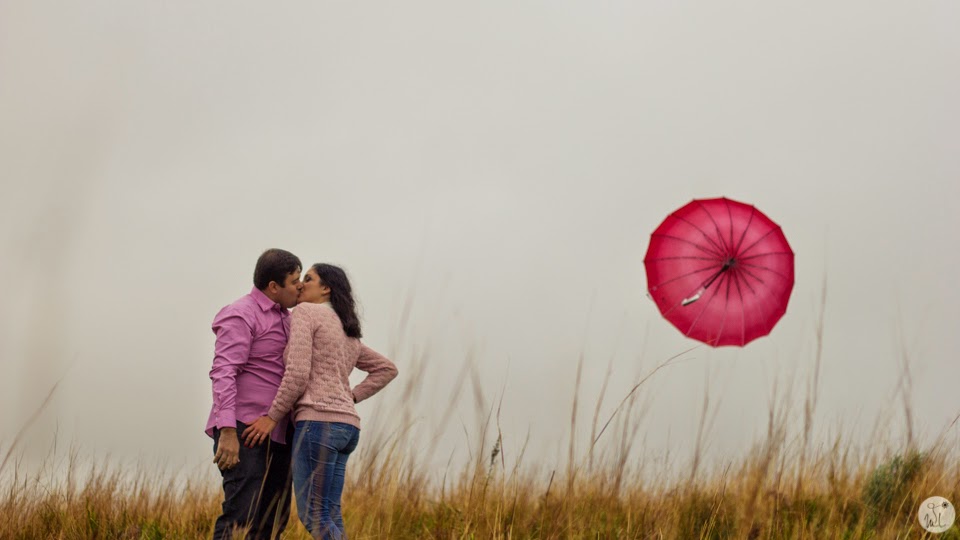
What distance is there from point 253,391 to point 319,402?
0.35m

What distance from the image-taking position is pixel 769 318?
6602mm

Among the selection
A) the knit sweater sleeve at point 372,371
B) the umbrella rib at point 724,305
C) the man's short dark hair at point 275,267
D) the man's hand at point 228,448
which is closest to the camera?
the man's hand at point 228,448

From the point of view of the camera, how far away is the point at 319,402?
3.88 m

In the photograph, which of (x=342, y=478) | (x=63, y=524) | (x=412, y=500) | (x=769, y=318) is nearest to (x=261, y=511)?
(x=342, y=478)

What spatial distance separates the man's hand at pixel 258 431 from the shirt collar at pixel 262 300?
1.87 feet

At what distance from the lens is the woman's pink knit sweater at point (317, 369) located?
3854 mm

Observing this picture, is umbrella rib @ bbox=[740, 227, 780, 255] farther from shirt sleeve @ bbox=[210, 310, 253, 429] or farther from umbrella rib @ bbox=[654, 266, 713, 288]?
shirt sleeve @ bbox=[210, 310, 253, 429]

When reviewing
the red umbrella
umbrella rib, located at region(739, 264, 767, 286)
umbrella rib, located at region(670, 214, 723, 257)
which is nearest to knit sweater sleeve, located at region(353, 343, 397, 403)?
the red umbrella

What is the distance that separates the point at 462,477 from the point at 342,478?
129 cm

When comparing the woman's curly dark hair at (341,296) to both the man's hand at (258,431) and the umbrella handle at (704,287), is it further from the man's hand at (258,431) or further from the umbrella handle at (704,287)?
the umbrella handle at (704,287)

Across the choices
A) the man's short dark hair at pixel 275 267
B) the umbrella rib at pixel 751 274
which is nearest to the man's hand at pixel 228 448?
the man's short dark hair at pixel 275 267

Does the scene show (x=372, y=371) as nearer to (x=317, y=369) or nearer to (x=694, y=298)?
(x=317, y=369)

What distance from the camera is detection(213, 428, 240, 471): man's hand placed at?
12.3 feet

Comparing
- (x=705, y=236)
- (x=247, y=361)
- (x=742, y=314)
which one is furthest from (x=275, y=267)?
(x=742, y=314)
